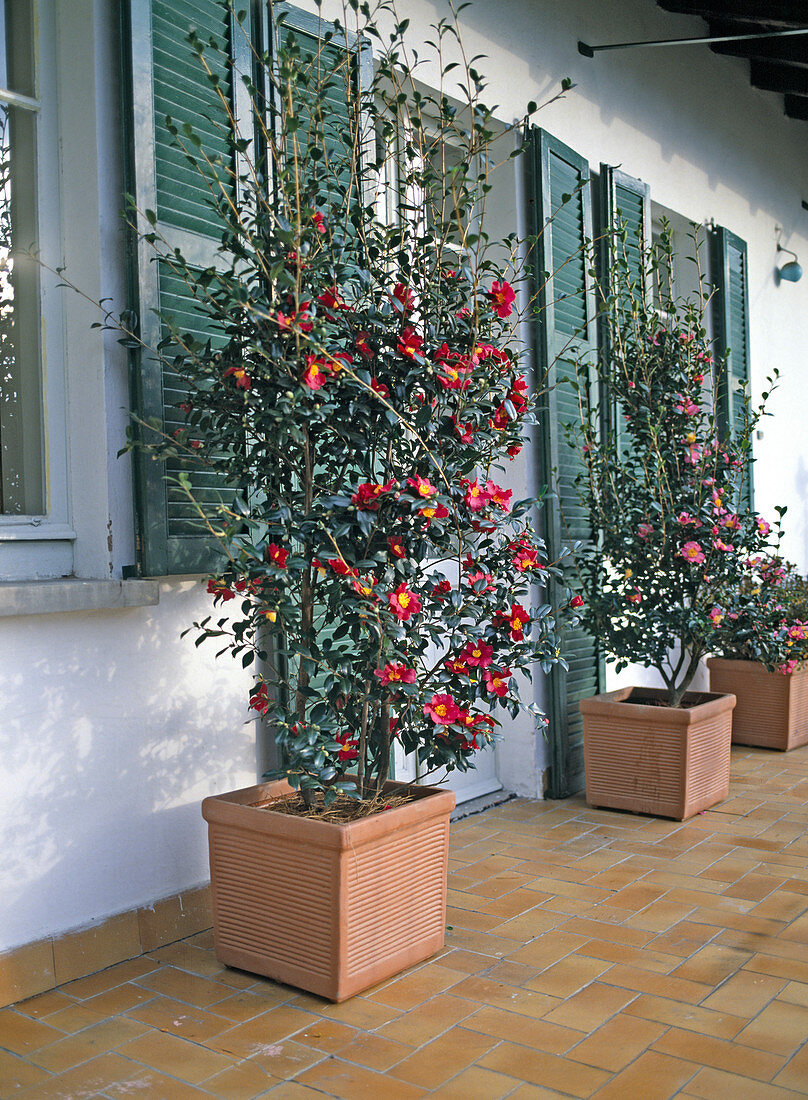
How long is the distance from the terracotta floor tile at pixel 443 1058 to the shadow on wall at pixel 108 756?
0.94m

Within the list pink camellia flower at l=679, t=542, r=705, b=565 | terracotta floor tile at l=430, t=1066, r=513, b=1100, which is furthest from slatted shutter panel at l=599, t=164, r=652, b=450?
terracotta floor tile at l=430, t=1066, r=513, b=1100

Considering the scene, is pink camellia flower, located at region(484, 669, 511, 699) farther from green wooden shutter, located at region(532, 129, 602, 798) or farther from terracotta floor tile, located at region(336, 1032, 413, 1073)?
green wooden shutter, located at region(532, 129, 602, 798)

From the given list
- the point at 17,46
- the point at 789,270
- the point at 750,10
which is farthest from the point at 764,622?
the point at 789,270

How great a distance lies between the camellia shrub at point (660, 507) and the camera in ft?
13.5

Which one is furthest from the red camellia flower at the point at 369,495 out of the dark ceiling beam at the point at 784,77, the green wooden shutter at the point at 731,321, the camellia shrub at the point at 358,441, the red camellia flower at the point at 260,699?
the dark ceiling beam at the point at 784,77

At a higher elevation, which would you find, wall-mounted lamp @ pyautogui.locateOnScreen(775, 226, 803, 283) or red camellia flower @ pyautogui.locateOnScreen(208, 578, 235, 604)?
wall-mounted lamp @ pyautogui.locateOnScreen(775, 226, 803, 283)

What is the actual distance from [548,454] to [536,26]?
187 centimetres

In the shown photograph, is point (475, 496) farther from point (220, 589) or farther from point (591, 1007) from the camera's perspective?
point (591, 1007)

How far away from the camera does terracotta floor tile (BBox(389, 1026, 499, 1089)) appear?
2.12 m

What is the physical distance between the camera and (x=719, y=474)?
14.4 feet

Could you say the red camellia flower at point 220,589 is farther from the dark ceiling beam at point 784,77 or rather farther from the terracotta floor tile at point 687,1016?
the dark ceiling beam at point 784,77

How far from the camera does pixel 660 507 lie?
13.4 ft

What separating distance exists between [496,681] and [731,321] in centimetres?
432

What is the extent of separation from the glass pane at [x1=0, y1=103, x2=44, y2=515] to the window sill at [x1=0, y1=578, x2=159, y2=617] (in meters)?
0.29
